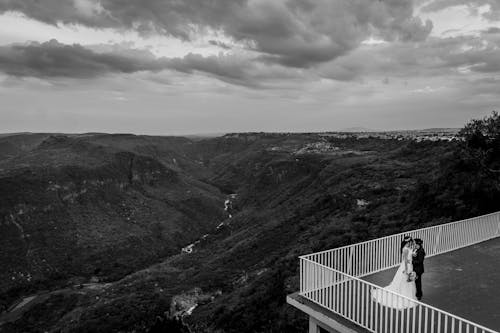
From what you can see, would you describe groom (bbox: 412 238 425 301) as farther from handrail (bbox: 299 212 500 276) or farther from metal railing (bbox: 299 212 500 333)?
handrail (bbox: 299 212 500 276)

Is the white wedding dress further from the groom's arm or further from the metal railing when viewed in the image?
the groom's arm

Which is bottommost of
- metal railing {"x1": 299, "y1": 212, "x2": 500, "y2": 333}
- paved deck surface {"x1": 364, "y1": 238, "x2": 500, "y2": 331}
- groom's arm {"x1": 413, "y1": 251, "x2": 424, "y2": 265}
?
paved deck surface {"x1": 364, "y1": 238, "x2": 500, "y2": 331}

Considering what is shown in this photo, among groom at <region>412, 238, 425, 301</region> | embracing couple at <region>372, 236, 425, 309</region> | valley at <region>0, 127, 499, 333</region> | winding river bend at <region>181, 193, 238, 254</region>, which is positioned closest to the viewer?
embracing couple at <region>372, 236, 425, 309</region>

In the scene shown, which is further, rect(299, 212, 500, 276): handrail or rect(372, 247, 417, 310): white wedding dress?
rect(299, 212, 500, 276): handrail

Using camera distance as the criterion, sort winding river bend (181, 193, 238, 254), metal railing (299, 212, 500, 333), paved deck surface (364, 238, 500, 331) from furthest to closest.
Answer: winding river bend (181, 193, 238, 254)
paved deck surface (364, 238, 500, 331)
metal railing (299, 212, 500, 333)

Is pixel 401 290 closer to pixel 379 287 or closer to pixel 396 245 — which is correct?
pixel 379 287

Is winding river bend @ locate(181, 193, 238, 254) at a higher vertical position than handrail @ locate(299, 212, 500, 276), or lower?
lower

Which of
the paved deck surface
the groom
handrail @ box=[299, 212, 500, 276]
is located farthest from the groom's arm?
handrail @ box=[299, 212, 500, 276]

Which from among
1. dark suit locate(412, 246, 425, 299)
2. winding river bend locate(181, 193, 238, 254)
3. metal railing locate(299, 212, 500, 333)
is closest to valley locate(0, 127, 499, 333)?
winding river bend locate(181, 193, 238, 254)
